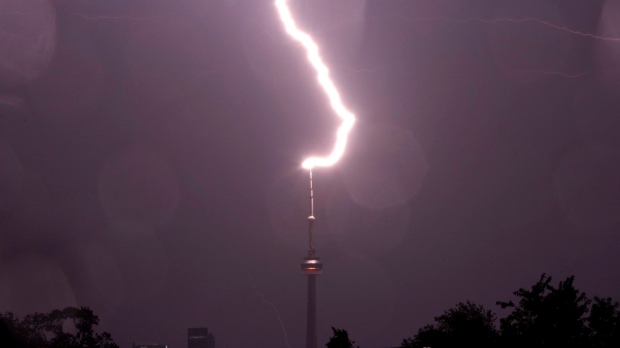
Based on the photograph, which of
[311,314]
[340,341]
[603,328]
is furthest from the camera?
[311,314]

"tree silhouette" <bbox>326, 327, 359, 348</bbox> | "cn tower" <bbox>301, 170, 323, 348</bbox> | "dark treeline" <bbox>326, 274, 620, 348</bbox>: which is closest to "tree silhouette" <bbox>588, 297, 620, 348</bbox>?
"dark treeline" <bbox>326, 274, 620, 348</bbox>

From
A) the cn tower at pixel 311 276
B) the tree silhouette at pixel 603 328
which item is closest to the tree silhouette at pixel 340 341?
the tree silhouette at pixel 603 328

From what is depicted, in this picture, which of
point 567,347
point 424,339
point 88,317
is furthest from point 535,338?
point 88,317

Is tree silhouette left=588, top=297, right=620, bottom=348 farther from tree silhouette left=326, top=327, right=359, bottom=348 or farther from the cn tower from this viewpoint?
the cn tower

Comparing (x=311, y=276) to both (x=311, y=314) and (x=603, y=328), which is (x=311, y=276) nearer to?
(x=311, y=314)

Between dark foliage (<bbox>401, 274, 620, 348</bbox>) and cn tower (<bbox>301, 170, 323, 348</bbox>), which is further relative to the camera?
cn tower (<bbox>301, 170, 323, 348</bbox>)

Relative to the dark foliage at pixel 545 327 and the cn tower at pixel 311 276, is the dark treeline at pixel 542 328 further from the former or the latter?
the cn tower at pixel 311 276

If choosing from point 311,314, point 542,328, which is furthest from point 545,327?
point 311,314

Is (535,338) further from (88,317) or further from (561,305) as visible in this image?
(88,317)
